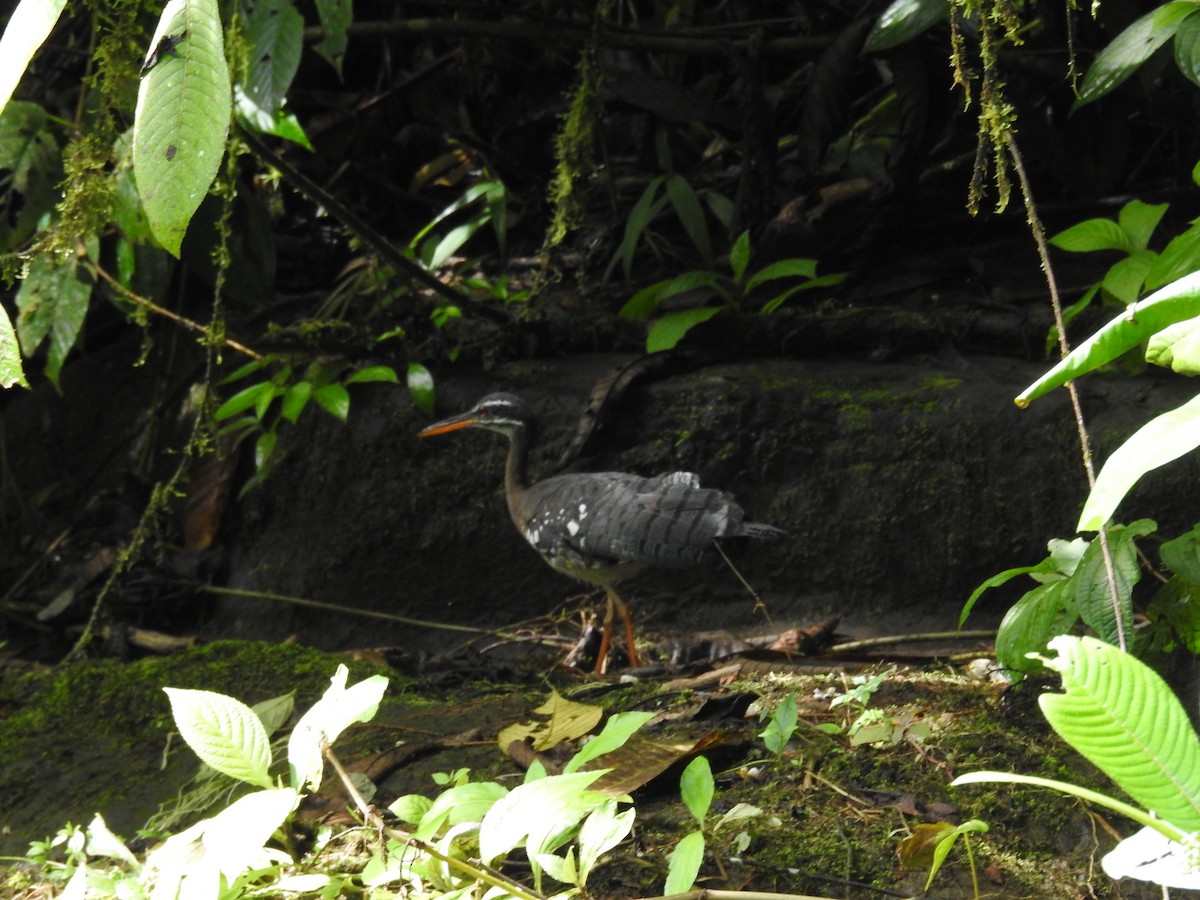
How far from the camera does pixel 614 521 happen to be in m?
4.20

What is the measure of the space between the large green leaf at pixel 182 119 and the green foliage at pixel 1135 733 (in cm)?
120

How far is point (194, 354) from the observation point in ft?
19.2

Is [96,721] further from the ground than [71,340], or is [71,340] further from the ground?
[71,340]

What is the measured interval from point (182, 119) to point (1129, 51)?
9.51 ft

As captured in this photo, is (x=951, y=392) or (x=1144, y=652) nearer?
(x=1144, y=652)

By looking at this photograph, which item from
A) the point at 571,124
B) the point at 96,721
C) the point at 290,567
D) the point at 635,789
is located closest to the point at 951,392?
the point at 571,124

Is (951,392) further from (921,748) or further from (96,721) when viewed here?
(96,721)

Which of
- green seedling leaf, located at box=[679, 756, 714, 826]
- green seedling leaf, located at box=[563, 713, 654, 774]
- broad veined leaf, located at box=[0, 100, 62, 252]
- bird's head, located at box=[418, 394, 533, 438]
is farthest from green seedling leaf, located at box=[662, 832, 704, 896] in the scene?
broad veined leaf, located at box=[0, 100, 62, 252]

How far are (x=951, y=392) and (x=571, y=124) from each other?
1882 millimetres

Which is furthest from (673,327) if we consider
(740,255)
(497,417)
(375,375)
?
(375,375)

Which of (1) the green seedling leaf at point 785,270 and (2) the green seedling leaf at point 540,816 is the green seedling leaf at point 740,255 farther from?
(2) the green seedling leaf at point 540,816

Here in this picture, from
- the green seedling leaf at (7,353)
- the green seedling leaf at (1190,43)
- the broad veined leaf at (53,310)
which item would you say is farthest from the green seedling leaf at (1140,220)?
the broad veined leaf at (53,310)

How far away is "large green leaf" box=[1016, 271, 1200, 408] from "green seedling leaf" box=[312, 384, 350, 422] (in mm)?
3808

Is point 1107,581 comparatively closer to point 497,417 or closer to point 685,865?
point 685,865
